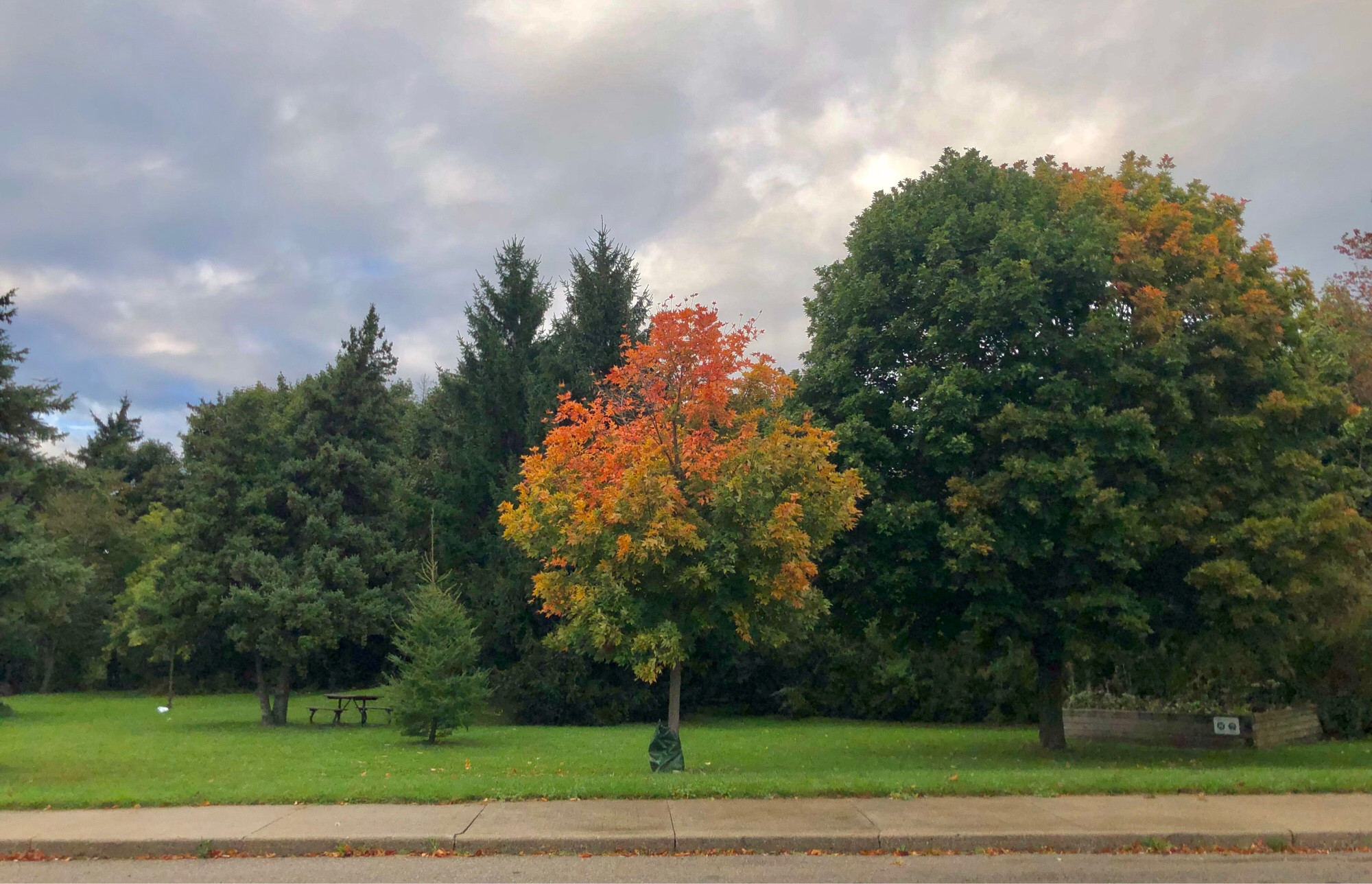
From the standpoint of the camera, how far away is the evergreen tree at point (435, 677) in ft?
71.3

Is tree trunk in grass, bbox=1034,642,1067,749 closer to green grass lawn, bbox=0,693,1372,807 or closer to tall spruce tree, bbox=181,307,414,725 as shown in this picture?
green grass lawn, bbox=0,693,1372,807

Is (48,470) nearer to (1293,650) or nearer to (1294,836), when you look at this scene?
(1294,836)

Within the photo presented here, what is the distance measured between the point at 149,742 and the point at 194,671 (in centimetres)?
2740

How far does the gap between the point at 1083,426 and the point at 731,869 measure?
980cm

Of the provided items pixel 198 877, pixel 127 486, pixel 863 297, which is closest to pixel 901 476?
pixel 863 297

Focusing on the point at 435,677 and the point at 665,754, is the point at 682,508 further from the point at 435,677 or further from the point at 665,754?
the point at 435,677

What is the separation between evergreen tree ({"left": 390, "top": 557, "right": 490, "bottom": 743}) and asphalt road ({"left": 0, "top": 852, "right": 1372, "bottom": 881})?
42.6 ft

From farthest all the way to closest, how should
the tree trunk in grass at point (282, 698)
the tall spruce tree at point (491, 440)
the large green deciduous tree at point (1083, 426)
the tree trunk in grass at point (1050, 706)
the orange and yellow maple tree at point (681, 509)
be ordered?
the tall spruce tree at point (491, 440)
the tree trunk in grass at point (282, 698)
the tree trunk in grass at point (1050, 706)
the large green deciduous tree at point (1083, 426)
the orange and yellow maple tree at point (681, 509)

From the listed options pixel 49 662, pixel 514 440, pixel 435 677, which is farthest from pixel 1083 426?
pixel 49 662

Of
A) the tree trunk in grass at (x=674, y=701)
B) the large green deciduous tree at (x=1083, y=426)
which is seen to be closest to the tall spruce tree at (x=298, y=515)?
the tree trunk in grass at (x=674, y=701)

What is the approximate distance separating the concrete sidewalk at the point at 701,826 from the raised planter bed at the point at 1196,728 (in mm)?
10626

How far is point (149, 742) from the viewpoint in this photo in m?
21.6

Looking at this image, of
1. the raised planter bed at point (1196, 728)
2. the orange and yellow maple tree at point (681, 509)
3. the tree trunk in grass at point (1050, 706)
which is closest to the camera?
the orange and yellow maple tree at point (681, 509)

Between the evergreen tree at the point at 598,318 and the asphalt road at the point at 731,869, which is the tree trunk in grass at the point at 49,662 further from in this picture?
the asphalt road at the point at 731,869
